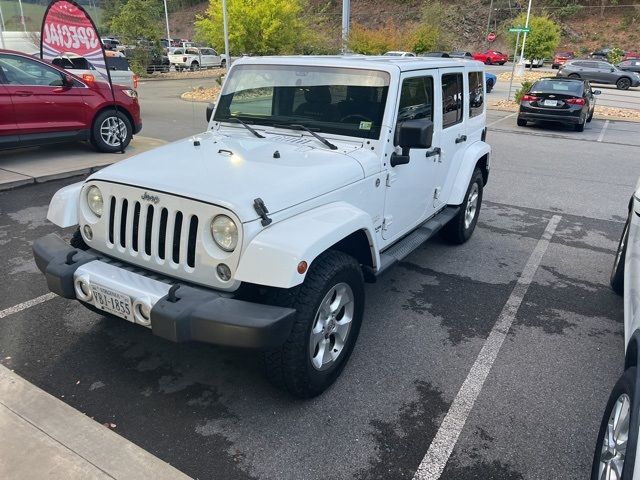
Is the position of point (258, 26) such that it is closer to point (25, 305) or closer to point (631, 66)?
point (25, 305)

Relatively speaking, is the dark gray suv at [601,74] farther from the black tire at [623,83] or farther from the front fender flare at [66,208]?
the front fender flare at [66,208]

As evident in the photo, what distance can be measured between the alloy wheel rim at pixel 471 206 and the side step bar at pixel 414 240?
37 cm

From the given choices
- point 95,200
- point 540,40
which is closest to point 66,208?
point 95,200

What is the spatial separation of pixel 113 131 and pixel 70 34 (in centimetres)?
200

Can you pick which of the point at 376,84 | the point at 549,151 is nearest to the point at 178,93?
the point at 549,151

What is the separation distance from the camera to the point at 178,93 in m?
21.1

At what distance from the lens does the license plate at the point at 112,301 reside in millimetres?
2689

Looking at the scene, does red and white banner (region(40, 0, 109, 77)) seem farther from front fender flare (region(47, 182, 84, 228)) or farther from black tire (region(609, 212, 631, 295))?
black tire (region(609, 212, 631, 295))

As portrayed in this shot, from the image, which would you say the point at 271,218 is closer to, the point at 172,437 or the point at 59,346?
the point at 172,437

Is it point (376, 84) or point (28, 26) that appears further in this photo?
point (28, 26)

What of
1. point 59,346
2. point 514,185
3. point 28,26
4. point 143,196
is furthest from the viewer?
point 28,26

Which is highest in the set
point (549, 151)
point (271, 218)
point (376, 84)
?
point (376, 84)

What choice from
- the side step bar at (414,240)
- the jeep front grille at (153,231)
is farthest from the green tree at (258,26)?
the jeep front grille at (153,231)

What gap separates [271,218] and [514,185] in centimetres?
683
